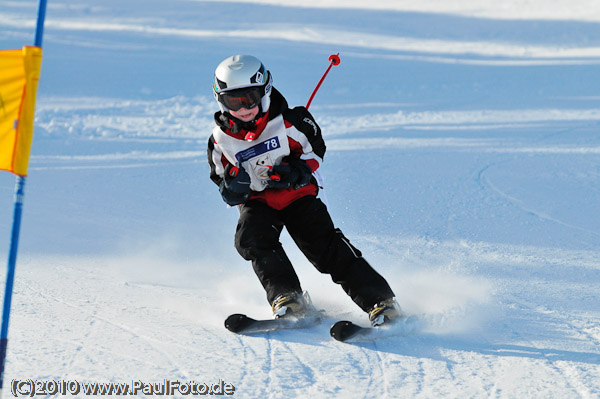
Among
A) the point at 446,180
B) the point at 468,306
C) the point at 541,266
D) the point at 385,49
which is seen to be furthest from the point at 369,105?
the point at 468,306

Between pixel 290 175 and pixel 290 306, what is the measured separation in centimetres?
76

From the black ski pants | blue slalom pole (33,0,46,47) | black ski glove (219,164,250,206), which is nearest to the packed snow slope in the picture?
the black ski pants

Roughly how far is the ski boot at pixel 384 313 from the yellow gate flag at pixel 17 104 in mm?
1901

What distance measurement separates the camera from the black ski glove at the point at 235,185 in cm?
401

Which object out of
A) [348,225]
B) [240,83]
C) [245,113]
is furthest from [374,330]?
[348,225]

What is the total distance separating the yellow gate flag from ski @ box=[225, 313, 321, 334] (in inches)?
53.3

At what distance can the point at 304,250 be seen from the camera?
4.25 m

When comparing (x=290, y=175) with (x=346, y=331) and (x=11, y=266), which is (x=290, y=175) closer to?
(x=346, y=331)

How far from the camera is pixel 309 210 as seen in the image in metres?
4.24

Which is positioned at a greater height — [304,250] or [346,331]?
[304,250]

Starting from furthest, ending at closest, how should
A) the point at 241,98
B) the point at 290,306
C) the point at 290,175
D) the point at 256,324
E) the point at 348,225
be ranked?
the point at 348,225 < the point at 290,175 < the point at 241,98 < the point at 290,306 < the point at 256,324

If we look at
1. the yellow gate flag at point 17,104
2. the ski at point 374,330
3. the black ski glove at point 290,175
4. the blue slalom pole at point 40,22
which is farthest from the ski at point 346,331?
the blue slalom pole at point 40,22

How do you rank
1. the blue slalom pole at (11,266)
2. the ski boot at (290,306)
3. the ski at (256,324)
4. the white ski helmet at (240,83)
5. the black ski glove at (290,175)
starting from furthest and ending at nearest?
the black ski glove at (290,175)
the white ski helmet at (240,83)
the ski boot at (290,306)
the ski at (256,324)
the blue slalom pole at (11,266)

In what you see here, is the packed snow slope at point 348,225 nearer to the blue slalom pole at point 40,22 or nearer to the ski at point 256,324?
the ski at point 256,324
